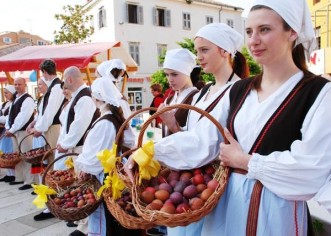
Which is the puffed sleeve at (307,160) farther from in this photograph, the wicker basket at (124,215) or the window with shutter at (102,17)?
the window with shutter at (102,17)

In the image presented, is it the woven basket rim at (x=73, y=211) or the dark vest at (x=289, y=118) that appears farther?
the woven basket rim at (x=73, y=211)

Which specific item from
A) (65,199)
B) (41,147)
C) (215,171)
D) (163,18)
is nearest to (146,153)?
(215,171)

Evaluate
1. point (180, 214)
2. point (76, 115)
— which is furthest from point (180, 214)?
point (76, 115)

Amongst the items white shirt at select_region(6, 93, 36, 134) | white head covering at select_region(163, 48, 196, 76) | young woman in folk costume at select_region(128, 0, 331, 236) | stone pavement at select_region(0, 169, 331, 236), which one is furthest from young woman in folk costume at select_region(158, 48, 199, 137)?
white shirt at select_region(6, 93, 36, 134)

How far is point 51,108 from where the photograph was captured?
470 centimetres

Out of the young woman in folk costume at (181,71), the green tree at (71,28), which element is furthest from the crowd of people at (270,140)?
the green tree at (71,28)

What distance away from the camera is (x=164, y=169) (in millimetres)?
1691

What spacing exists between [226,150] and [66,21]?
1869 cm

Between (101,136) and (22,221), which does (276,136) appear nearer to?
(101,136)

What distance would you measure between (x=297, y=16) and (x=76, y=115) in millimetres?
2757

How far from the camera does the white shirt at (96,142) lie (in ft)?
9.32

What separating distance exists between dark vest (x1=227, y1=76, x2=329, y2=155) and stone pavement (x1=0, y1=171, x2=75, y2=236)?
116 inches

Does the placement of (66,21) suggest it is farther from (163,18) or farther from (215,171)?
(215,171)

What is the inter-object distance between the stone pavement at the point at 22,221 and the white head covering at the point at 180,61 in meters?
2.20
